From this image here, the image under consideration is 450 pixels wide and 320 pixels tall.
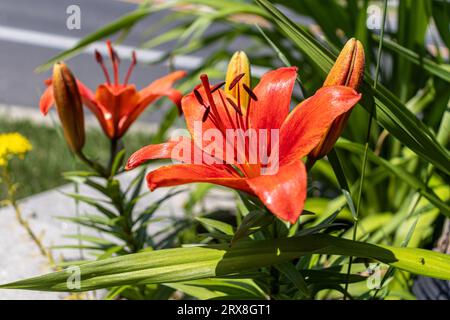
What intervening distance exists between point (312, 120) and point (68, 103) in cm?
39

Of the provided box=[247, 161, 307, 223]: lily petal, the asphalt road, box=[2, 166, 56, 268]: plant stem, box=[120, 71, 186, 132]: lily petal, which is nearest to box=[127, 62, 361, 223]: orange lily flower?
box=[247, 161, 307, 223]: lily petal

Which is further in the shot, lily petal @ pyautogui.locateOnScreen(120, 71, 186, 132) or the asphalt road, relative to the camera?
the asphalt road

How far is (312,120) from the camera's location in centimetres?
67

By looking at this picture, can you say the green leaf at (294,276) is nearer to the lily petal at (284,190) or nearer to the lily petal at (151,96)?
the lily petal at (284,190)

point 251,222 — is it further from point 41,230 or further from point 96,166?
point 41,230

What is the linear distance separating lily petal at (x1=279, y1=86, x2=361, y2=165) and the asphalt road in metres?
3.02

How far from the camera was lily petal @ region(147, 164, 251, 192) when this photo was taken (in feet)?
2.02

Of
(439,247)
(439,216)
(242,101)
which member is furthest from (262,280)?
(439,216)

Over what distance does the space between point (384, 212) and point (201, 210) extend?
1.64ft

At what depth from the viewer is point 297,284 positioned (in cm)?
77

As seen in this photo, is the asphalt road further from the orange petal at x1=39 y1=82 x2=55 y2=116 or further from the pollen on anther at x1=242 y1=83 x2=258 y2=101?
the pollen on anther at x1=242 y1=83 x2=258 y2=101

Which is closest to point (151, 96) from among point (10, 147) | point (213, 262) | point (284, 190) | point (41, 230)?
point (10, 147)

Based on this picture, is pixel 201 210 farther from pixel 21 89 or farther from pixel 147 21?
pixel 147 21
